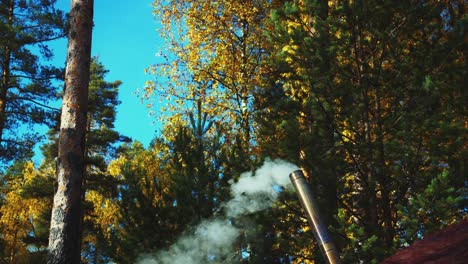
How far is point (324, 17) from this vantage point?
579cm

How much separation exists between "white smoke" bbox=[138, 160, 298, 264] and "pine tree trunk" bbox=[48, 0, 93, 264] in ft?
3.26

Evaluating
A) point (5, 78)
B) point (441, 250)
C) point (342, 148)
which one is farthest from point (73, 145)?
point (5, 78)

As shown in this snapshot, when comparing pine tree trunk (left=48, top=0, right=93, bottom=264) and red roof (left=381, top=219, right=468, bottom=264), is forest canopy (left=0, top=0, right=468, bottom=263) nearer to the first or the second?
pine tree trunk (left=48, top=0, right=93, bottom=264)

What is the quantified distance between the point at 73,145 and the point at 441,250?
520 cm

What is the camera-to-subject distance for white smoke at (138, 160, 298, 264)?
5.68m

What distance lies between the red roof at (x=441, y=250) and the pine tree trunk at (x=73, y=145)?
470cm

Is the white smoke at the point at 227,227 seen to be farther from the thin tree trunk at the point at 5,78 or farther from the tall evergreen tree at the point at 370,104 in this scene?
the thin tree trunk at the point at 5,78

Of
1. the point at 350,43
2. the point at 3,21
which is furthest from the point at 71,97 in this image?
the point at 3,21

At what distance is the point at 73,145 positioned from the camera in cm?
605

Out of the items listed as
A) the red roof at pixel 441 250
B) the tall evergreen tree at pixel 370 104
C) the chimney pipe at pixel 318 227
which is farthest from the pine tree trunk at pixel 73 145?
the red roof at pixel 441 250

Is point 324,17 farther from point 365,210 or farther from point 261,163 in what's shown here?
point 365,210

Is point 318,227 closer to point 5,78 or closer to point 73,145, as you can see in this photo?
point 73,145

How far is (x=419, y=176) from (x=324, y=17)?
93.3 inches

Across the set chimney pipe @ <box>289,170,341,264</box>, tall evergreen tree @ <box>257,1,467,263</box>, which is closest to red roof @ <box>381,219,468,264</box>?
chimney pipe @ <box>289,170,341,264</box>
